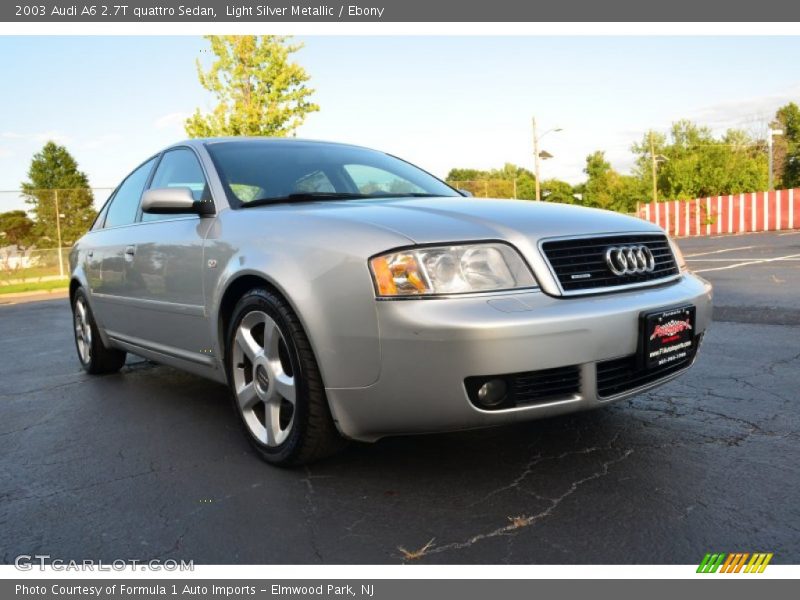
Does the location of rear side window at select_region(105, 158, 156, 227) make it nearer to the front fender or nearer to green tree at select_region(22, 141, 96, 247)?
the front fender

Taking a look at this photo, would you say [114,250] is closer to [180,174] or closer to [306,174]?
[180,174]

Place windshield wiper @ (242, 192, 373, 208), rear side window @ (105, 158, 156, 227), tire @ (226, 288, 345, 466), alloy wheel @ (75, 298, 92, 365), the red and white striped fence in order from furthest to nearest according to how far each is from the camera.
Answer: the red and white striped fence < alloy wheel @ (75, 298, 92, 365) < rear side window @ (105, 158, 156, 227) < windshield wiper @ (242, 192, 373, 208) < tire @ (226, 288, 345, 466)

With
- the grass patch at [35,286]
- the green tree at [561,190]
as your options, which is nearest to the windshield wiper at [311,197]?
the grass patch at [35,286]

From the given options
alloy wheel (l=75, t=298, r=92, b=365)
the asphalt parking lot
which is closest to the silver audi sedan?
the asphalt parking lot

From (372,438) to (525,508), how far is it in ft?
1.98

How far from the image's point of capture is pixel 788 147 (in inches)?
2297

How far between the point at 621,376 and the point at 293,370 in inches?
48.0

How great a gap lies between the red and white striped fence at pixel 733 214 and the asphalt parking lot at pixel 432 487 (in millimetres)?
26096

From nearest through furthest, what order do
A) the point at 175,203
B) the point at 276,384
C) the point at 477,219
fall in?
the point at 477,219 < the point at 276,384 < the point at 175,203

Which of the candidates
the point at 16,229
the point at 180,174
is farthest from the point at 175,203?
the point at 16,229

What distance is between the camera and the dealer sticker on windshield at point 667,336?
2566 millimetres

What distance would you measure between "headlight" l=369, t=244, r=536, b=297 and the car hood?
0.05 meters

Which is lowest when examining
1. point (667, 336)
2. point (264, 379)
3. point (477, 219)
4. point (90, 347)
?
point (90, 347)

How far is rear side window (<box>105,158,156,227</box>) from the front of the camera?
14.7 ft
